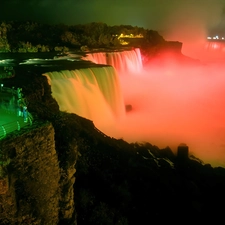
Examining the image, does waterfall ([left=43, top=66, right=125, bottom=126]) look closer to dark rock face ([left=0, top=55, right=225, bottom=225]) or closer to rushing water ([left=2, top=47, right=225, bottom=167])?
rushing water ([left=2, top=47, right=225, bottom=167])

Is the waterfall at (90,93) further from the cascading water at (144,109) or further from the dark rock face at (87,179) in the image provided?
the dark rock face at (87,179)

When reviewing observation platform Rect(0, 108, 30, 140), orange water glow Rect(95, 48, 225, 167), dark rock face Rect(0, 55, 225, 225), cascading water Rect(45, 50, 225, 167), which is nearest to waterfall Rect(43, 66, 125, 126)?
cascading water Rect(45, 50, 225, 167)

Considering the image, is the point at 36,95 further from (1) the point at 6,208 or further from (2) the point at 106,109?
(1) the point at 6,208

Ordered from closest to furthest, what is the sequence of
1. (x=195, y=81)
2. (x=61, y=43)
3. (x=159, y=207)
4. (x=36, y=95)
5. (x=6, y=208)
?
(x=6, y=208) → (x=159, y=207) → (x=36, y=95) → (x=195, y=81) → (x=61, y=43)

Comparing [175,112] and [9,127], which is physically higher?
[9,127]

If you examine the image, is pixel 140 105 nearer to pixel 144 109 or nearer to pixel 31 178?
pixel 144 109

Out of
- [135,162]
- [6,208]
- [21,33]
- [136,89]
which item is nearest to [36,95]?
[135,162]

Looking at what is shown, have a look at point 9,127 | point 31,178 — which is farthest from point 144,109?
point 31,178
